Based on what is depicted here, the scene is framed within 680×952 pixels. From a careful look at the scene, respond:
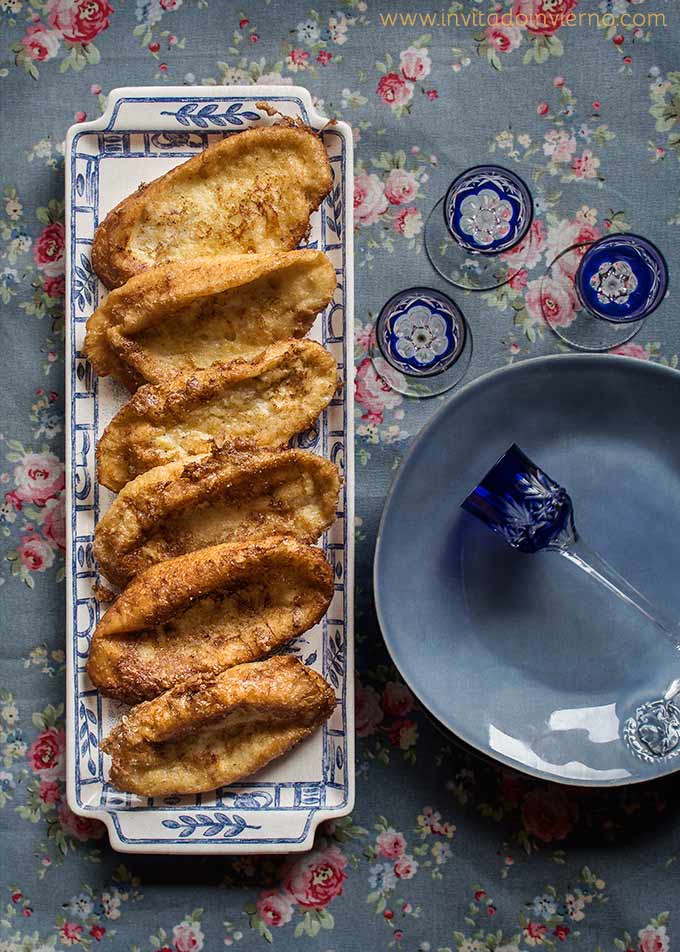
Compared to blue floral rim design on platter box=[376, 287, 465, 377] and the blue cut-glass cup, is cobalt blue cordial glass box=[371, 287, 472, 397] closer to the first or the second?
blue floral rim design on platter box=[376, 287, 465, 377]

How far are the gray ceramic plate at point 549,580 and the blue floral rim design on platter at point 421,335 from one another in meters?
0.23

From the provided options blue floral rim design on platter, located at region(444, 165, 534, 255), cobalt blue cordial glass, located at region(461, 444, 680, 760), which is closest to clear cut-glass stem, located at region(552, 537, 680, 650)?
cobalt blue cordial glass, located at region(461, 444, 680, 760)

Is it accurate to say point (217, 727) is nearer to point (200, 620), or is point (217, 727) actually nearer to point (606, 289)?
point (200, 620)

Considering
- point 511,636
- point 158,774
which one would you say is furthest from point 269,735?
point 511,636

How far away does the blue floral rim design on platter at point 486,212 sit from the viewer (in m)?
1.90

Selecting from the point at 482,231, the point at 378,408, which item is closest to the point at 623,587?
the point at 378,408

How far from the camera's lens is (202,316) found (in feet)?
5.62

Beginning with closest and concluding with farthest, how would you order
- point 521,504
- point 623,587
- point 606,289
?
point 521,504 < point 623,587 < point 606,289

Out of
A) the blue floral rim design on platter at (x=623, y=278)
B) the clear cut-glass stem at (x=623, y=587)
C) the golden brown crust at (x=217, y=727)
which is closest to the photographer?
the golden brown crust at (x=217, y=727)

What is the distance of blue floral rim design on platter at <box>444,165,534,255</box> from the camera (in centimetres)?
190

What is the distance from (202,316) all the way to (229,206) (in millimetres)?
224

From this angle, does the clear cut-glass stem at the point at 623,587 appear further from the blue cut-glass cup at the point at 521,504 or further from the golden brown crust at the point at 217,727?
the golden brown crust at the point at 217,727

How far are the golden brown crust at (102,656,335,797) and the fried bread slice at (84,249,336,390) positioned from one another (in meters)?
0.57

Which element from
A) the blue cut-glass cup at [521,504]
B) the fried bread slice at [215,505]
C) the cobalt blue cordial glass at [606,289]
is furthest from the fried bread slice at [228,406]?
the cobalt blue cordial glass at [606,289]
